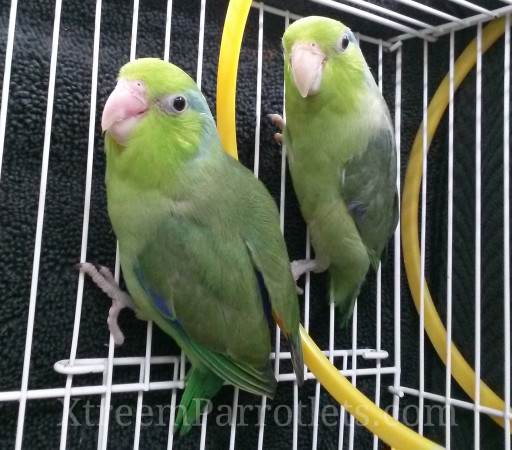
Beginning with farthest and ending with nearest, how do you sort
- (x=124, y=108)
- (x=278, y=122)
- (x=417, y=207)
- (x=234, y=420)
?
1. (x=417, y=207)
2. (x=278, y=122)
3. (x=234, y=420)
4. (x=124, y=108)

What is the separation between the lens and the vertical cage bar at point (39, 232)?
762 mm

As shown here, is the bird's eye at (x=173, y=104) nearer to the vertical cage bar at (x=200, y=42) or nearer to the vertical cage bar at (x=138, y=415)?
the vertical cage bar at (x=200, y=42)

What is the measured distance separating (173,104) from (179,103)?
10 mm

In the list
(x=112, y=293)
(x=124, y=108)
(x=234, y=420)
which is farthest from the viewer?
(x=234, y=420)

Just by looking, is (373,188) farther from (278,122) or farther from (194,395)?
(194,395)

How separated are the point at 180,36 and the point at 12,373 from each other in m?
0.64

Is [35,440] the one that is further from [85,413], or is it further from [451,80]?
[451,80]

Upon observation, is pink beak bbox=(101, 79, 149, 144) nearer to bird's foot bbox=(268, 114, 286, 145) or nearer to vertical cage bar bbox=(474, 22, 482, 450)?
bird's foot bbox=(268, 114, 286, 145)

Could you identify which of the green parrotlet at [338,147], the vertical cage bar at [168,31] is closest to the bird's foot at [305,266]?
the green parrotlet at [338,147]

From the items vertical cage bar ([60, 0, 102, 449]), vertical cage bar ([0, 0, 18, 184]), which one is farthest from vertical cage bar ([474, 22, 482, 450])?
vertical cage bar ([0, 0, 18, 184])

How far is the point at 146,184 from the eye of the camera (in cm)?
78

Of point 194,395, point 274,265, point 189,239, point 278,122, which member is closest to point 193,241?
point 189,239

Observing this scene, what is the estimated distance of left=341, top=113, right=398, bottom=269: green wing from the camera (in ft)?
3.20

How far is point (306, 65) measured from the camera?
891 millimetres
